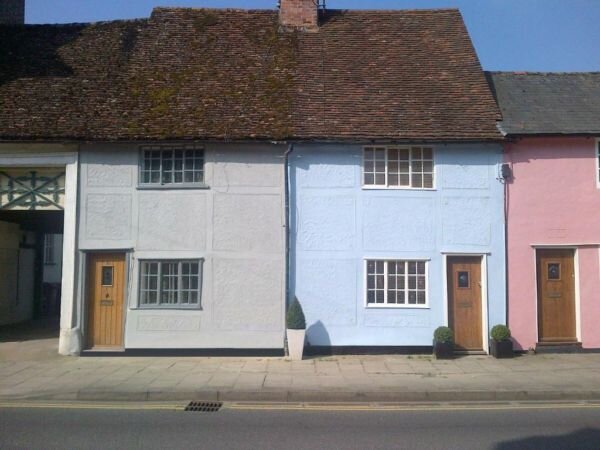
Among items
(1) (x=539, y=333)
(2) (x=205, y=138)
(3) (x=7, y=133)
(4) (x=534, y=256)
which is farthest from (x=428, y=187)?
(3) (x=7, y=133)

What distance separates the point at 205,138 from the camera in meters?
12.5

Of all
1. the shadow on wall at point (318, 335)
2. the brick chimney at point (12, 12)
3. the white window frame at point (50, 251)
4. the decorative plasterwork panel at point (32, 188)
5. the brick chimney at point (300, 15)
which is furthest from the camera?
the white window frame at point (50, 251)

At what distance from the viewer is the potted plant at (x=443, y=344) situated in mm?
11938

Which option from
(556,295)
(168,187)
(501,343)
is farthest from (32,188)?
(556,295)

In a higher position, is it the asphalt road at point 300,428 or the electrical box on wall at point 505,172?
the electrical box on wall at point 505,172

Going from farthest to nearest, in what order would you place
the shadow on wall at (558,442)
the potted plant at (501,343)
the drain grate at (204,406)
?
the potted plant at (501,343) → the drain grate at (204,406) → the shadow on wall at (558,442)

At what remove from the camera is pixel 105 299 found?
42.0 ft

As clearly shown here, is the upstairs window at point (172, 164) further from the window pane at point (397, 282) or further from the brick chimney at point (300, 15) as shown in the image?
the brick chimney at point (300, 15)

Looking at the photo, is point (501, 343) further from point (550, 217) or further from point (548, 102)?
point (548, 102)

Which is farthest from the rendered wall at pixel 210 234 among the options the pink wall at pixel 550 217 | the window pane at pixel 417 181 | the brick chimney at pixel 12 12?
the brick chimney at pixel 12 12

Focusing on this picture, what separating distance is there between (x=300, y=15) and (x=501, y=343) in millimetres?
10329

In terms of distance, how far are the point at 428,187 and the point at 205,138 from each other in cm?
525

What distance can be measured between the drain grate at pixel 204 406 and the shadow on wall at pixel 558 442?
413 cm

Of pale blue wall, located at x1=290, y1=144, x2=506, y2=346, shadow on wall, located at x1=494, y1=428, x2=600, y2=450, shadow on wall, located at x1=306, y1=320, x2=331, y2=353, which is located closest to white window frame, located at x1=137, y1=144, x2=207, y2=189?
pale blue wall, located at x1=290, y1=144, x2=506, y2=346
